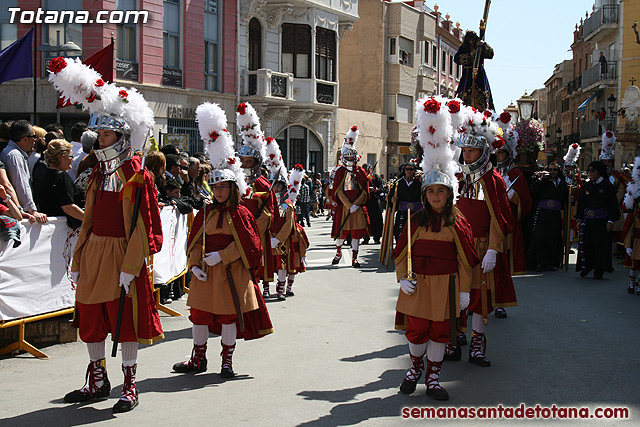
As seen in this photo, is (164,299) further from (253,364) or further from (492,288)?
(492,288)

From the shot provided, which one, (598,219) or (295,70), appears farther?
(295,70)

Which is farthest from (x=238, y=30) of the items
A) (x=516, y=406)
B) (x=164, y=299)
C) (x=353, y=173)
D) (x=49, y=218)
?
(x=516, y=406)

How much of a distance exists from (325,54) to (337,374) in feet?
88.7

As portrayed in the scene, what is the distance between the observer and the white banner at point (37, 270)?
7.09 metres

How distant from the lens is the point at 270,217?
948 cm

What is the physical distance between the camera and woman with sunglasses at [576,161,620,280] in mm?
12812

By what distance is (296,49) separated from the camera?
3106 centimetres

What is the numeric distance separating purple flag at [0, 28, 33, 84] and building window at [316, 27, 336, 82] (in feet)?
67.2

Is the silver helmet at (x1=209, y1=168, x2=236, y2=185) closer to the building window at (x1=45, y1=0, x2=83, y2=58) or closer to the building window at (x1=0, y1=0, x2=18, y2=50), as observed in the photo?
the building window at (x1=45, y1=0, x2=83, y2=58)

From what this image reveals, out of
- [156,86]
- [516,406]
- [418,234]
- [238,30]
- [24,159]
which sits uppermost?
[238,30]

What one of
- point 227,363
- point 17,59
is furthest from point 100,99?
point 17,59

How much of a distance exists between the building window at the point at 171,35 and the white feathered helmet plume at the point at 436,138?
20242 mm

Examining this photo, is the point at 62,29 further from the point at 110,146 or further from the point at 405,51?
the point at 405,51

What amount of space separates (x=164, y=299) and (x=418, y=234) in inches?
195
